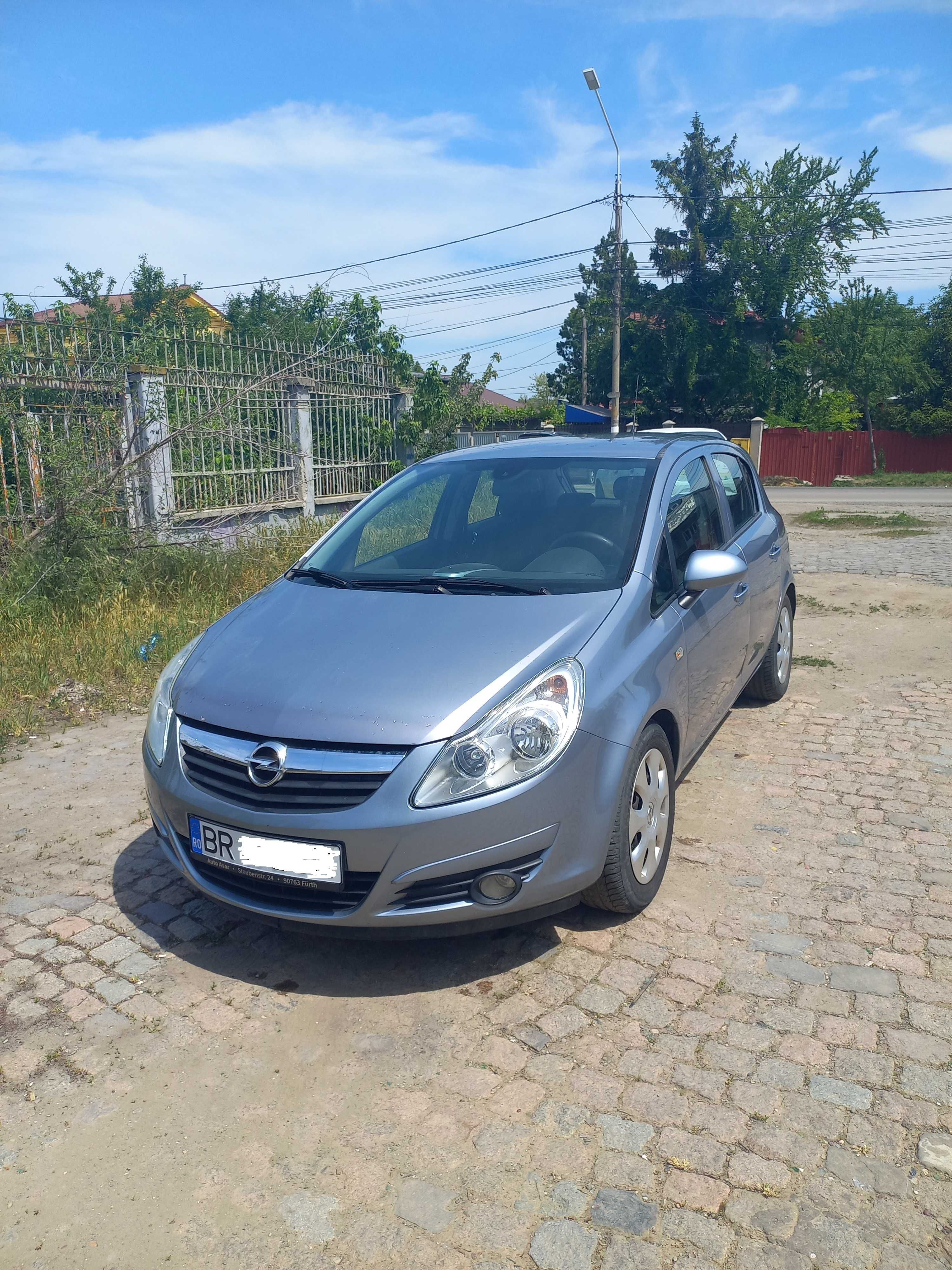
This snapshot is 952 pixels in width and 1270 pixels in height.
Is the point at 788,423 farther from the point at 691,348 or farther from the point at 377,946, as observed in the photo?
the point at 377,946

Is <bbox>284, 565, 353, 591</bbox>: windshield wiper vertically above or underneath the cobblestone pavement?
above

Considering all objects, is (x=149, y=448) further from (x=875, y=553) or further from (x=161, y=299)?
(x=161, y=299)

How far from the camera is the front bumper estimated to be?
2.78 metres

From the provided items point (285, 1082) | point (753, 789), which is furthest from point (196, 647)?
point (753, 789)

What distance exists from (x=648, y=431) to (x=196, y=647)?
113 inches

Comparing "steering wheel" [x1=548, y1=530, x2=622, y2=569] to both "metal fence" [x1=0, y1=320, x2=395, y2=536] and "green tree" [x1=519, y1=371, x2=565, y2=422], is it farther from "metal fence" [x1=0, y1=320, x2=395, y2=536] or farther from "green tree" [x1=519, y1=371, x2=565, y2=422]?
"green tree" [x1=519, y1=371, x2=565, y2=422]

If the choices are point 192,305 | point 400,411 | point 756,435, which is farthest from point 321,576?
point 192,305

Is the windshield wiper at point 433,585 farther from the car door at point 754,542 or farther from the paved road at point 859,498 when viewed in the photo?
the paved road at point 859,498

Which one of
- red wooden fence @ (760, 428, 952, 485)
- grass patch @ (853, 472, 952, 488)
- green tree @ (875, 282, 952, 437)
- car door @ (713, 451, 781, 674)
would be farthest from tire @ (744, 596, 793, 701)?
green tree @ (875, 282, 952, 437)

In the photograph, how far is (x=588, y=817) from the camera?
3.00 metres

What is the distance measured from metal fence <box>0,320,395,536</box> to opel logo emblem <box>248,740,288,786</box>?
226 inches

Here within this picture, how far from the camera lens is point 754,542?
526cm

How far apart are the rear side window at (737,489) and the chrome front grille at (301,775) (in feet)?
9.61

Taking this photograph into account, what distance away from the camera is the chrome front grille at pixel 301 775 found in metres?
2.82
